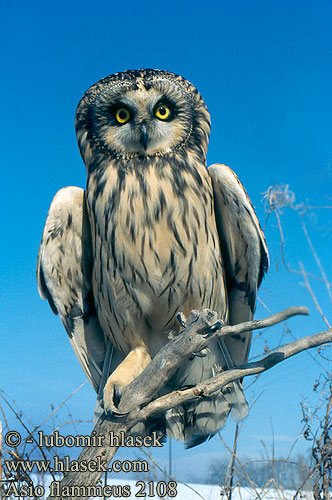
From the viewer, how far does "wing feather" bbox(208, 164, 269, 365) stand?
8.82ft

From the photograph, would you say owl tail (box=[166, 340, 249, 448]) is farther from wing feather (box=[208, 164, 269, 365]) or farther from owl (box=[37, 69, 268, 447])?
wing feather (box=[208, 164, 269, 365])

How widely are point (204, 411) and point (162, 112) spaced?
1719 mm

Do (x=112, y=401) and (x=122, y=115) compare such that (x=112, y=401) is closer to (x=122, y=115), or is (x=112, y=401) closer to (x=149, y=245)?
(x=149, y=245)

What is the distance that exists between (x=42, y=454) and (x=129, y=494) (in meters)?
0.50

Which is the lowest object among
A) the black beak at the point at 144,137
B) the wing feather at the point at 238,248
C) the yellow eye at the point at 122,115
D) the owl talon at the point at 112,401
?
the owl talon at the point at 112,401

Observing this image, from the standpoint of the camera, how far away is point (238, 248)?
283cm

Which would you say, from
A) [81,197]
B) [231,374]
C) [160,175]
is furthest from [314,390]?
[81,197]

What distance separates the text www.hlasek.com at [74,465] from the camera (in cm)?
221

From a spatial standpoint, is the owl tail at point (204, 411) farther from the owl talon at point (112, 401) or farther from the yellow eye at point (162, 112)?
the yellow eye at point (162, 112)

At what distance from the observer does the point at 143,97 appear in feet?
8.39

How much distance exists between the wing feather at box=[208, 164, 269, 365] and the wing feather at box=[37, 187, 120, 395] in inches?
30.4

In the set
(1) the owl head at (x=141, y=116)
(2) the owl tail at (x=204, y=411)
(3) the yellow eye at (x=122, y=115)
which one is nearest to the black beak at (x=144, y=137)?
(1) the owl head at (x=141, y=116)

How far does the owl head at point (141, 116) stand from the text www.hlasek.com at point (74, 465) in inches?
60.7

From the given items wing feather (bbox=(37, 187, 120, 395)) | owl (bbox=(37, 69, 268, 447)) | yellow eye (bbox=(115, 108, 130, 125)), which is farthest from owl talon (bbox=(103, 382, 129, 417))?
yellow eye (bbox=(115, 108, 130, 125))
